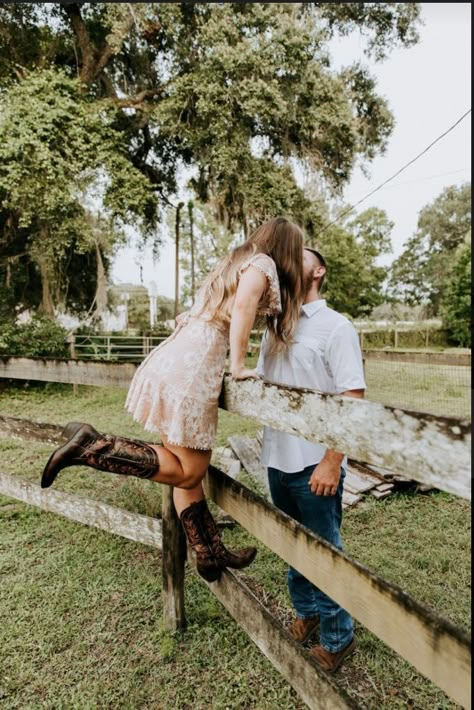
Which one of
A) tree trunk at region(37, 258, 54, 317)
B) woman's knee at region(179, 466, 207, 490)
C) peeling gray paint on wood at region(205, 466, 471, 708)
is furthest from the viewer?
tree trunk at region(37, 258, 54, 317)

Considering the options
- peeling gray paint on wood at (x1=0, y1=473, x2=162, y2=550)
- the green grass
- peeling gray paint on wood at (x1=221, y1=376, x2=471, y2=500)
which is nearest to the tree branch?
the green grass

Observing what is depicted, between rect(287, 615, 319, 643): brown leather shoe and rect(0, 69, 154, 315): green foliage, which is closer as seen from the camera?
rect(287, 615, 319, 643): brown leather shoe

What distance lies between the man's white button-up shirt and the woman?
3.6 inches

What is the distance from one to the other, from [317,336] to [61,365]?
2020 mm

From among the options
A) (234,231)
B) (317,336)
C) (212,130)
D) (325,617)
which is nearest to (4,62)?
(212,130)

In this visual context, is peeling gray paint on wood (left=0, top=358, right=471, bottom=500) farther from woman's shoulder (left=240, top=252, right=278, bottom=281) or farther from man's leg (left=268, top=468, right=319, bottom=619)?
man's leg (left=268, top=468, right=319, bottom=619)

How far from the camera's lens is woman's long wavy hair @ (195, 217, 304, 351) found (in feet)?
6.35

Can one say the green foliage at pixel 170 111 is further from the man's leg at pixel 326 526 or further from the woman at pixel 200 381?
the man's leg at pixel 326 526

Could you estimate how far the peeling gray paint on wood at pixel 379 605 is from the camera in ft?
3.18

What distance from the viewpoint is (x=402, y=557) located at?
10.6 feet

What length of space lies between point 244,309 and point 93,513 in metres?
1.69

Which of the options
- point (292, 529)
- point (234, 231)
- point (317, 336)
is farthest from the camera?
point (234, 231)

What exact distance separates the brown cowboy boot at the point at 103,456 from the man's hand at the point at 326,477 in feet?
2.17

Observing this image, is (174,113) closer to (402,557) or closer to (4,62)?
(4,62)
